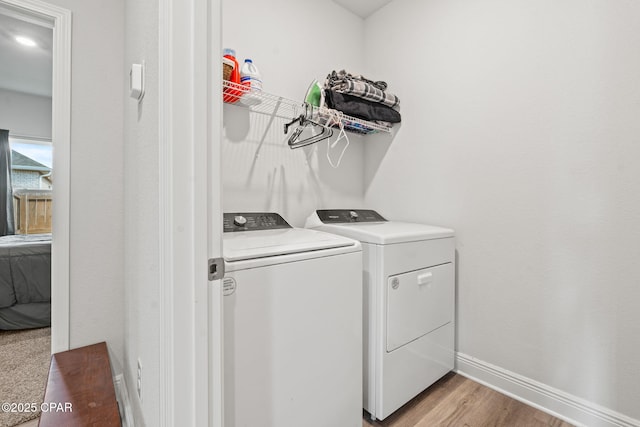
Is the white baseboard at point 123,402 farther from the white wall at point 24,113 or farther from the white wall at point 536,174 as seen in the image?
the white wall at point 24,113

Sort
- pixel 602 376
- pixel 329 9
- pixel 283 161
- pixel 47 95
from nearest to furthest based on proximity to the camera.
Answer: pixel 602 376, pixel 283 161, pixel 329 9, pixel 47 95

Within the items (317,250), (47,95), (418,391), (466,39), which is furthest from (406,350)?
(47,95)

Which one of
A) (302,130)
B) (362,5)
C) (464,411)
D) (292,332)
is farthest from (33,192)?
(464,411)

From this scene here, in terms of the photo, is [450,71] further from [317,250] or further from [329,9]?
[317,250]

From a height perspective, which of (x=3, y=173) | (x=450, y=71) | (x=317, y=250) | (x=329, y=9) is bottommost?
Result: (x=317, y=250)

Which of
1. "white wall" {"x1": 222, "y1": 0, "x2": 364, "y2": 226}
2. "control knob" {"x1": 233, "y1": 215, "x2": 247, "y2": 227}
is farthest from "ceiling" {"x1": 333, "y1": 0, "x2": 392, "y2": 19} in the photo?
"control knob" {"x1": 233, "y1": 215, "x2": 247, "y2": 227}

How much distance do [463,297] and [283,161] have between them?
56.2 inches

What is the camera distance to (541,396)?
1.46 meters

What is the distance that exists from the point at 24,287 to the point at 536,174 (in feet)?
12.4

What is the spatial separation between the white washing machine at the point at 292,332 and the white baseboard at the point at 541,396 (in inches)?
34.1

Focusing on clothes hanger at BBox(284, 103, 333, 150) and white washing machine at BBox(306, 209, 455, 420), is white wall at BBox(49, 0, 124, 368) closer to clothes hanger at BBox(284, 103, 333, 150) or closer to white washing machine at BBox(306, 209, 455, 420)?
clothes hanger at BBox(284, 103, 333, 150)

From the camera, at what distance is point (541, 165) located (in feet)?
4.80

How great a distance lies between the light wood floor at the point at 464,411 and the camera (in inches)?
54.1

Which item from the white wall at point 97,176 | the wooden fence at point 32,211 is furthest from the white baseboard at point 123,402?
the wooden fence at point 32,211
